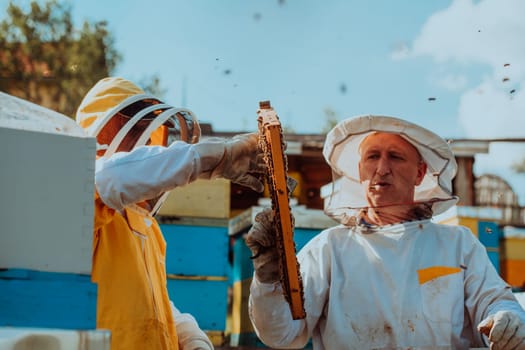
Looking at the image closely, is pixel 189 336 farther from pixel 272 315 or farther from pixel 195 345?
pixel 272 315

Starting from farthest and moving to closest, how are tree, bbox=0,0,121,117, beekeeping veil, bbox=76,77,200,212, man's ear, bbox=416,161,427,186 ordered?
tree, bbox=0,0,121,117
man's ear, bbox=416,161,427,186
beekeeping veil, bbox=76,77,200,212

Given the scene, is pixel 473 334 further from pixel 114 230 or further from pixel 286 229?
pixel 114 230

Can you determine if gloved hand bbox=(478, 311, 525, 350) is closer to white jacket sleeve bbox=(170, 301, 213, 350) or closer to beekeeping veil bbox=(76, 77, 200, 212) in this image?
white jacket sleeve bbox=(170, 301, 213, 350)

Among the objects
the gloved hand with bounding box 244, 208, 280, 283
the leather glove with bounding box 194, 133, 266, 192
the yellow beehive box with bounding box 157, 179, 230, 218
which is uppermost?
the leather glove with bounding box 194, 133, 266, 192

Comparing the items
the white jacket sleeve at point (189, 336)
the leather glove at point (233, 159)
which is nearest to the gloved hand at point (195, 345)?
the white jacket sleeve at point (189, 336)

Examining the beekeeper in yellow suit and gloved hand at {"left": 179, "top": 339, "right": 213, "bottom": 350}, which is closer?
the beekeeper in yellow suit

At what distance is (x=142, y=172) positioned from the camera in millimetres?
2027

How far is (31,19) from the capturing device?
15984mm

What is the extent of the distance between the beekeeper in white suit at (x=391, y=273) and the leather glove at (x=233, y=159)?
38cm

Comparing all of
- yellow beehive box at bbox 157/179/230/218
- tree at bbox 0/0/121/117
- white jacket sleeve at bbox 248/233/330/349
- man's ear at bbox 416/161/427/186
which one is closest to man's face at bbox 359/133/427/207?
man's ear at bbox 416/161/427/186

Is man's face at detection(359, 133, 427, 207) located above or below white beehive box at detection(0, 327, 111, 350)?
above

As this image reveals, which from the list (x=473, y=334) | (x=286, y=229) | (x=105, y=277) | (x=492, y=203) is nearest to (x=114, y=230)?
(x=105, y=277)

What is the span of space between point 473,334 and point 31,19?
14777 millimetres

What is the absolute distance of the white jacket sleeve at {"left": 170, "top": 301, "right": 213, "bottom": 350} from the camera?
254 centimetres
